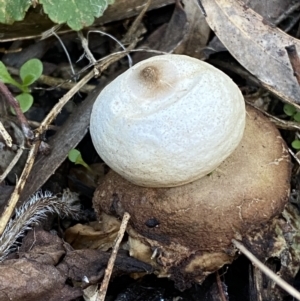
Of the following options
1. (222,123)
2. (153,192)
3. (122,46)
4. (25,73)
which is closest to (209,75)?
(222,123)

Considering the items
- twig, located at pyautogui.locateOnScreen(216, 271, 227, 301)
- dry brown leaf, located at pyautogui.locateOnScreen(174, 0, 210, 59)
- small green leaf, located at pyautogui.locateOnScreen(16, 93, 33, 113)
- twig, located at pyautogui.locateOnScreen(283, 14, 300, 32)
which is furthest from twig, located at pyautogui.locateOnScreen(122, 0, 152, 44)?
twig, located at pyautogui.locateOnScreen(216, 271, 227, 301)

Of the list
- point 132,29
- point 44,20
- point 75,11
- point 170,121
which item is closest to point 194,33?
point 132,29

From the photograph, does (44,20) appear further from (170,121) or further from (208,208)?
(208,208)

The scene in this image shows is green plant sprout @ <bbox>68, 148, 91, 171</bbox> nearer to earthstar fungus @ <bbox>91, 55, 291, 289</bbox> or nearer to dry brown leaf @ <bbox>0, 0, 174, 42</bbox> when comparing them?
earthstar fungus @ <bbox>91, 55, 291, 289</bbox>

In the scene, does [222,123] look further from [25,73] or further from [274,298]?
[25,73]

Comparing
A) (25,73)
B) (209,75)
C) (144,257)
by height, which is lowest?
(144,257)

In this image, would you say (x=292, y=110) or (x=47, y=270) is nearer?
(x=47, y=270)

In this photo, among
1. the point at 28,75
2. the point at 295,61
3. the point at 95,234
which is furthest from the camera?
the point at 28,75
